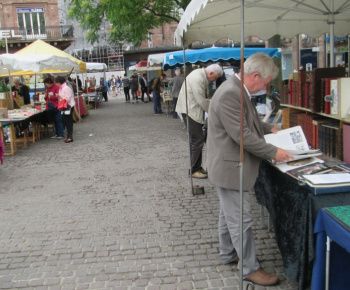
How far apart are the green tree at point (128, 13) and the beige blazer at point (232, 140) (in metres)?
13.9

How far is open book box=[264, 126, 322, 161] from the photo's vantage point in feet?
11.3

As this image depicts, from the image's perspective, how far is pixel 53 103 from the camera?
11.3 meters

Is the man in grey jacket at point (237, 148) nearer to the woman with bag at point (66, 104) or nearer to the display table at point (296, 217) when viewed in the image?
the display table at point (296, 217)

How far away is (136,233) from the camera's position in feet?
15.0

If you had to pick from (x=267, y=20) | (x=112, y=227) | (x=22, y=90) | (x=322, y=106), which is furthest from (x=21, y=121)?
(x=322, y=106)

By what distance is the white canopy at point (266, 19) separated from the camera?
486 centimetres

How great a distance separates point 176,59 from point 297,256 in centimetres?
888

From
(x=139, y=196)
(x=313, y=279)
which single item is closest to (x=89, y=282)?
(x=313, y=279)

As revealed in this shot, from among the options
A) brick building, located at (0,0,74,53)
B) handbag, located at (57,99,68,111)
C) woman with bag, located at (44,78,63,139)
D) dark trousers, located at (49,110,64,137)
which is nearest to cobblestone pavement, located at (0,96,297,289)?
handbag, located at (57,99,68,111)

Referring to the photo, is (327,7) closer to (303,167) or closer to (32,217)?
(303,167)

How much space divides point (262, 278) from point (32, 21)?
36137 millimetres

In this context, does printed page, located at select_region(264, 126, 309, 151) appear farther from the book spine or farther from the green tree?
the green tree

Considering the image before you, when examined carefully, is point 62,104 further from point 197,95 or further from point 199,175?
point 197,95

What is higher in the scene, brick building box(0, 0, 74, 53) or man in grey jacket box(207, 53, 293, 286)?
brick building box(0, 0, 74, 53)
